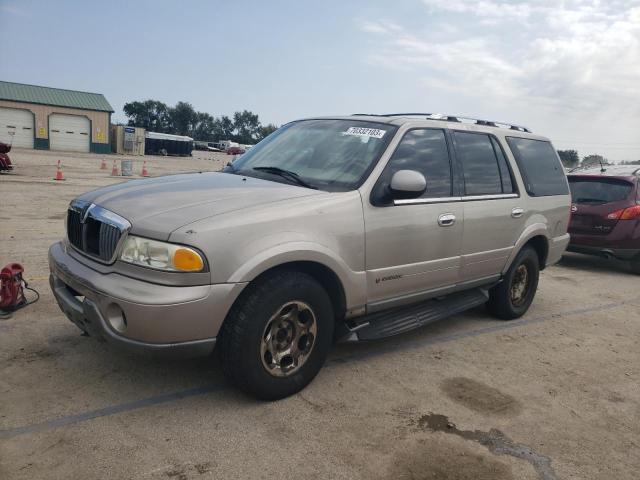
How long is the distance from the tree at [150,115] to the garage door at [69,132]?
2898 inches

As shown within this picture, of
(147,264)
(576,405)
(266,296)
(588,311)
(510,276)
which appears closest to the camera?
(147,264)

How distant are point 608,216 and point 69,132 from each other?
48286 millimetres

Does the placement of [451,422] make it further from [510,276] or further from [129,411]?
[510,276]

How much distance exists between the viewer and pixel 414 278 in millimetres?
4094

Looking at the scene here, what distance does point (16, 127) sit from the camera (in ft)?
145

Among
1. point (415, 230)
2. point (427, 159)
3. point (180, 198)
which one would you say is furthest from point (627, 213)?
point (180, 198)

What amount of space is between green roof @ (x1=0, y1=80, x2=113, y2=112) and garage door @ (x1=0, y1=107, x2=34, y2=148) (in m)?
1.09

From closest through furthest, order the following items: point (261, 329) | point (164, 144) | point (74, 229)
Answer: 1. point (261, 329)
2. point (74, 229)
3. point (164, 144)

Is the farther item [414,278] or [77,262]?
[414,278]

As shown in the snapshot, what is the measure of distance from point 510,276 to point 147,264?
3.77 metres

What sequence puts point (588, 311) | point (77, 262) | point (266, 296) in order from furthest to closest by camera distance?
point (588, 311) → point (77, 262) → point (266, 296)

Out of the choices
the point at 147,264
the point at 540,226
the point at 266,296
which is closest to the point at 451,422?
the point at 266,296

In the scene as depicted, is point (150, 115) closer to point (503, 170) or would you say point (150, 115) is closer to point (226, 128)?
point (226, 128)

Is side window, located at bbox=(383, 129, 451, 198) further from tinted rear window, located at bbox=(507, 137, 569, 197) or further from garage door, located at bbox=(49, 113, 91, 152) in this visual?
garage door, located at bbox=(49, 113, 91, 152)
